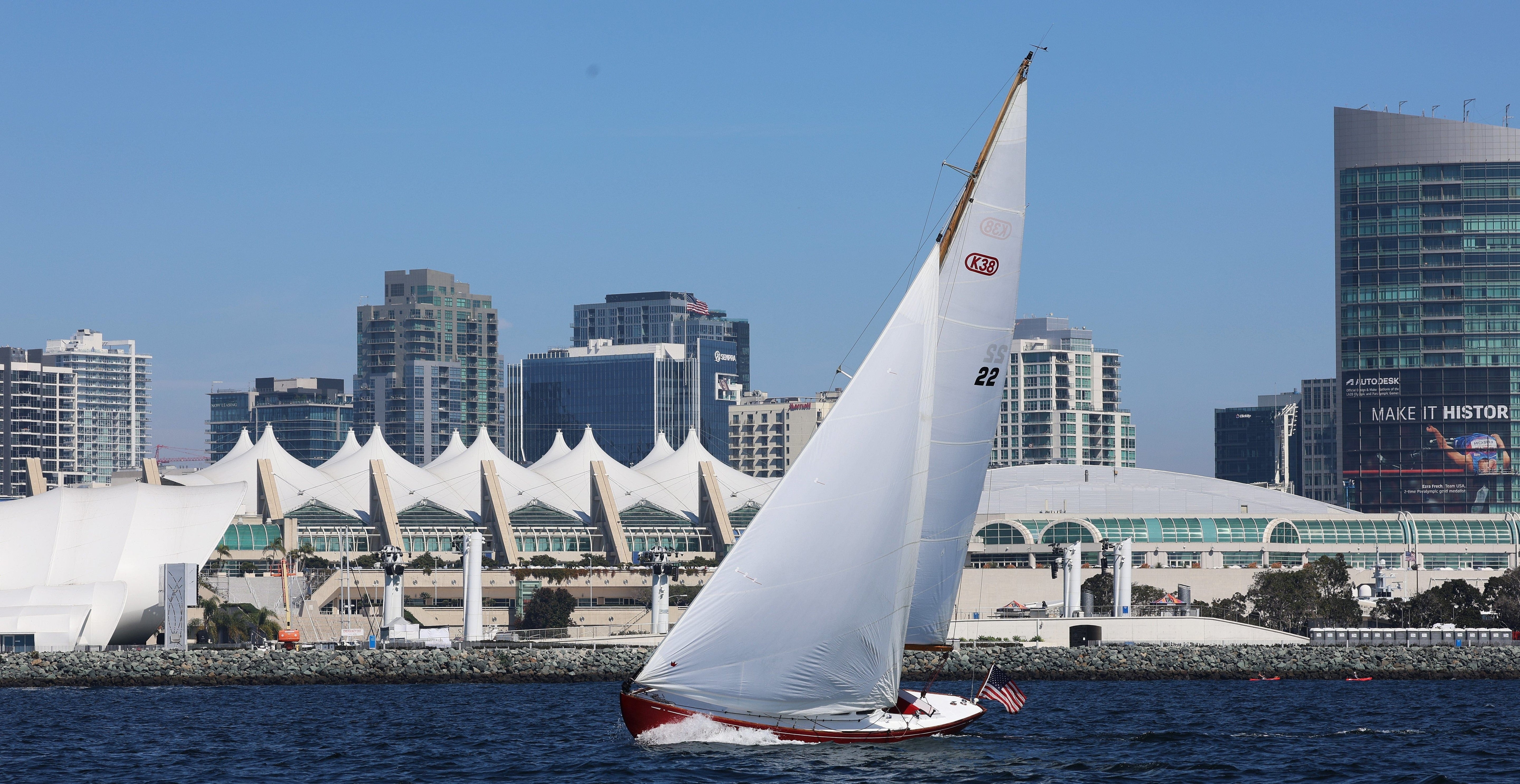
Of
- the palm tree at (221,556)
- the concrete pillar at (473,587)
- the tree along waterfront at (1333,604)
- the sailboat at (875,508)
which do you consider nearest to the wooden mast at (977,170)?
the sailboat at (875,508)

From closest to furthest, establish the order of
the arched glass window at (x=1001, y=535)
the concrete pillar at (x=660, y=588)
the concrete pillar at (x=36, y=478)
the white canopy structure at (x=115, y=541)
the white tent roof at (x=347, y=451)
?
the white canopy structure at (x=115, y=541), the concrete pillar at (x=660, y=588), the concrete pillar at (x=36, y=478), the arched glass window at (x=1001, y=535), the white tent roof at (x=347, y=451)

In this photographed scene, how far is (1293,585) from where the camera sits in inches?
3725

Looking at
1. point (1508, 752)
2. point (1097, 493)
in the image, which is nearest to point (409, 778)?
point (1508, 752)

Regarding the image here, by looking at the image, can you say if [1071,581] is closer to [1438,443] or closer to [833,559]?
[833,559]

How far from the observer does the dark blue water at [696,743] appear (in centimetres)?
3534

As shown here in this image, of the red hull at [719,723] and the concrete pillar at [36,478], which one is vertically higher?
the concrete pillar at [36,478]

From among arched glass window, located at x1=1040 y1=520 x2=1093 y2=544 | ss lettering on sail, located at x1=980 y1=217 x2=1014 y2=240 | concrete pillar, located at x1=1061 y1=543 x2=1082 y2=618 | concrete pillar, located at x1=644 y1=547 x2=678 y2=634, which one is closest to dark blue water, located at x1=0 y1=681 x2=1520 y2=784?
ss lettering on sail, located at x1=980 y1=217 x2=1014 y2=240

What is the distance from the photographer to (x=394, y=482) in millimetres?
121250

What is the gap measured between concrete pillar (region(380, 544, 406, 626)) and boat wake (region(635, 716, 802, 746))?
45.9m

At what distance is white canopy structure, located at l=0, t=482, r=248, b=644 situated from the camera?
79.5 m

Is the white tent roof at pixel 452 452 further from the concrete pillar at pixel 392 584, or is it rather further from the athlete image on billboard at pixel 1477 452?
the athlete image on billboard at pixel 1477 452

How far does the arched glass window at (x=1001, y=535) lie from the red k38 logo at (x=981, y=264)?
3137 inches

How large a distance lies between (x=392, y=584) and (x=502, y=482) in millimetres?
44013

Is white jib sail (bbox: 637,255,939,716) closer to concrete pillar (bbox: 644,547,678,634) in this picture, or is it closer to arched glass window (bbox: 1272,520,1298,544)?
concrete pillar (bbox: 644,547,678,634)
